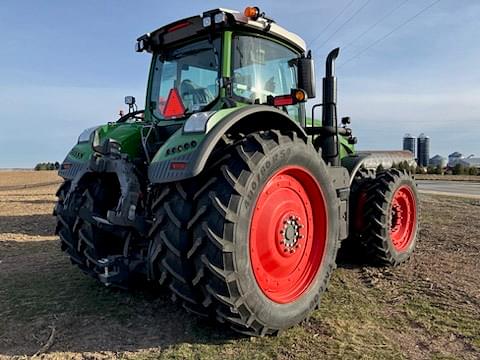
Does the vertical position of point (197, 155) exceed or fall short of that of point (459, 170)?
it exceeds it

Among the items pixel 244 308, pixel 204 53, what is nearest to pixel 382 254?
pixel 244 308

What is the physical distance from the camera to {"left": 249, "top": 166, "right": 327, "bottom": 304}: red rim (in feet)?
10.6

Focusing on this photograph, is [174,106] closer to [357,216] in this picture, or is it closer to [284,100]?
[284,100]

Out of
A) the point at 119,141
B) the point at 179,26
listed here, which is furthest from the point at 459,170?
the point at 119,141

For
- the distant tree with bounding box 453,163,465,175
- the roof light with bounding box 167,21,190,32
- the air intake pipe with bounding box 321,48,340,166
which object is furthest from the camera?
the distant tree with bounding box 453,163,465,175

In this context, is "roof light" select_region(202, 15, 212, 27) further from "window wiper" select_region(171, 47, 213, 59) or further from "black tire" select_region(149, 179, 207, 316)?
"black tire" select_region(149, 179, 207, 316)

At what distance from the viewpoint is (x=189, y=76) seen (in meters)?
4.31

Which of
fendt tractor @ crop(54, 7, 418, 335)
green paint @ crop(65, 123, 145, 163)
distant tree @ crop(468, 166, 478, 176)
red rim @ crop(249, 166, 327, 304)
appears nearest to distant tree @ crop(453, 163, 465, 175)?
distant tree @ crop(468, 166, 478, 176)

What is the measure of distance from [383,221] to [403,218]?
0.92 metres

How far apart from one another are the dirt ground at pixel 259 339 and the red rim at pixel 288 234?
364 mm

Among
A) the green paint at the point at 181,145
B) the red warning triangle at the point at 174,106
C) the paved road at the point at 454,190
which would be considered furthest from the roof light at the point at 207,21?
the paved road at the point at 454,190

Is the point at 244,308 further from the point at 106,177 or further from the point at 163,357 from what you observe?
the point at 106,177

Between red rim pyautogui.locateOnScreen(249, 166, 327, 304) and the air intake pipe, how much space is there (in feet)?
3.37

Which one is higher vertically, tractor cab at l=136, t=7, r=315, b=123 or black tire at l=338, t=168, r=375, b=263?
tractor cab at l=136, t=7, r=315, b=123
